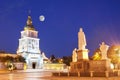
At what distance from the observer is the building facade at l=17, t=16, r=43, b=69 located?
83.6 m

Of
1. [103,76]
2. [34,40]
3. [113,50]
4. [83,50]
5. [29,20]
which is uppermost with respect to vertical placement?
[29,20]

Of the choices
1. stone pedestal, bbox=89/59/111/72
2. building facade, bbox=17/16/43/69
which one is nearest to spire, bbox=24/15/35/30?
building facade, bbox=17/16/43/69

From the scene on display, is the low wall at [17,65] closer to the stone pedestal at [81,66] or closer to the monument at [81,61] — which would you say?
the monument at [81,61]

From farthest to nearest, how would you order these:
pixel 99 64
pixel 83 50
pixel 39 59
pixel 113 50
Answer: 1. pixel 39 59
2. pixel 113 50
3. pixel 83 50
4. pixel 99 64

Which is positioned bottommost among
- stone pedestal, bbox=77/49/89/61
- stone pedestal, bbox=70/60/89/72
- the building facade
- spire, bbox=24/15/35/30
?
stone pedestal, bbox=70/60/89/72

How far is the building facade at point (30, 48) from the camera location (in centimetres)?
8356

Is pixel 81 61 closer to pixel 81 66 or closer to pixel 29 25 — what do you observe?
pixel 81 66

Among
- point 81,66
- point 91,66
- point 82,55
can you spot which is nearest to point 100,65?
point 91,66

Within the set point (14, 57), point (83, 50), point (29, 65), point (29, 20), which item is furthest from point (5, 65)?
point (83, 50)

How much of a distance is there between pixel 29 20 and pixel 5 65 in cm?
2654

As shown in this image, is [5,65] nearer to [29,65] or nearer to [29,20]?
[29,65]

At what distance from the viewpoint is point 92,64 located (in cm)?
2536

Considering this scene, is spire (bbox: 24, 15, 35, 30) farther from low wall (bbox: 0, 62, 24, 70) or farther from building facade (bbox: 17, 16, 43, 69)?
low wall (bbox: 0, 62, 24, 70)

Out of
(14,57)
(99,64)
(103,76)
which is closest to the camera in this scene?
(103,76)
